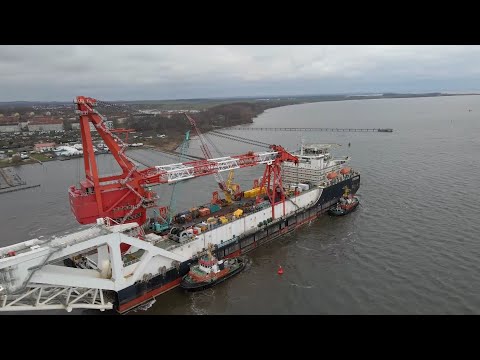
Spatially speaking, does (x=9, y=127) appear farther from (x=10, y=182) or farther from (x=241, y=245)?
(x=241, y=245)

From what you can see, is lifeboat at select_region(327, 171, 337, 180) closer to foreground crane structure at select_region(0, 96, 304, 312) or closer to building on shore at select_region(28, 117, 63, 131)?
foreground crane structure at select_region(0, 96, 304, 312)

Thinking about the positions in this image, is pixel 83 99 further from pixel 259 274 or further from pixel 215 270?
pixel 259 274


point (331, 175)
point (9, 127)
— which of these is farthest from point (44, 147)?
point (331, 175)

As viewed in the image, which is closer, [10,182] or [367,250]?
[367,250]

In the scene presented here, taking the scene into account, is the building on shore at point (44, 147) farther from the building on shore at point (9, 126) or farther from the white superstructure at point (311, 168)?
the white superstructure at point (311, 168)

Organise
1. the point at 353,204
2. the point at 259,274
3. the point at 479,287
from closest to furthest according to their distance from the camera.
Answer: the point at 479,287
the point at 259,274
the point at 353,204

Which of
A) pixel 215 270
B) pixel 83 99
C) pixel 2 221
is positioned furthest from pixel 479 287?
pixel 2 221
